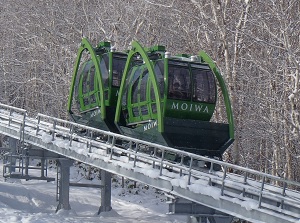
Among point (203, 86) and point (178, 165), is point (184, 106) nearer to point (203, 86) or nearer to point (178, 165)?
point (203, 86)

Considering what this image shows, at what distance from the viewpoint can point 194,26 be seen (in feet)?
84.0

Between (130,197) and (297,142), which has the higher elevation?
(297,142)

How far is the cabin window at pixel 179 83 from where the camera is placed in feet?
52.5

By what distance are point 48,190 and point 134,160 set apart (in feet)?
44.8

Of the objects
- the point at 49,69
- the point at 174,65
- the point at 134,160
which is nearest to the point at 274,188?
the point at 134,160

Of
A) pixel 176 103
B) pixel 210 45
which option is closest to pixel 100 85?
pixel 176 103

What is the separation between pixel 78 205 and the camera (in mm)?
25703

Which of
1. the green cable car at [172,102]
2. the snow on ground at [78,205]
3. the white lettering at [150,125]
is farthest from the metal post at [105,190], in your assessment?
the white lettering at [150,125]

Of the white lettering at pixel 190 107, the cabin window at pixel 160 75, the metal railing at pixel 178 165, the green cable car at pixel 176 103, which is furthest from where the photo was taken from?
the white lettering at pixel 190 107

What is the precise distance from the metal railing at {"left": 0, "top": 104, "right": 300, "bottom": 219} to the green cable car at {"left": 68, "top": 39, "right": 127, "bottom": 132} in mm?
584

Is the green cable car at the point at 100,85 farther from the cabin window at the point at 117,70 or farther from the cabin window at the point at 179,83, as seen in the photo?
the cabin window at the point at 179,83

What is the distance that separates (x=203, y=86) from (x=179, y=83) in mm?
775

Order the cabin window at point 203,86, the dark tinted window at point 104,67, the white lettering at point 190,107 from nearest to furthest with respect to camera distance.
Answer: the white lettering at point 190,107, the cabin window at point 203,86, the dark tinted window at point 104,67

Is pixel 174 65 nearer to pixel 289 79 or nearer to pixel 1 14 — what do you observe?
pixel 289 79
